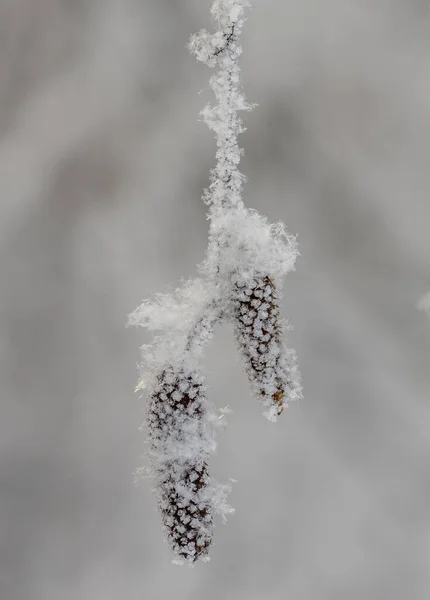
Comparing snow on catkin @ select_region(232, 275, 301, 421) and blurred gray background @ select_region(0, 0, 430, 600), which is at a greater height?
blurred gray background @ select_region(0, 0, 430, 600)

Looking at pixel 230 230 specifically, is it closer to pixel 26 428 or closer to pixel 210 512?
pixel 210 512

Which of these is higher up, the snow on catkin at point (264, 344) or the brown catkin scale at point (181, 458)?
the snow on catkin at point (264, 344)

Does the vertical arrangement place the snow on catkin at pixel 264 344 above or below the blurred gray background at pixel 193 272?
below

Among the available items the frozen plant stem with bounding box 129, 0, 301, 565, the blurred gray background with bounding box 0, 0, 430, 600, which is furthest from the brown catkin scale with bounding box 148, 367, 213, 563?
the blurred gray background with bounding box 0, 0, 430, 600

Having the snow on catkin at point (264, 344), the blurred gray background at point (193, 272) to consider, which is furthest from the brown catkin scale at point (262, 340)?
the blurred gray background at point (193, 272)

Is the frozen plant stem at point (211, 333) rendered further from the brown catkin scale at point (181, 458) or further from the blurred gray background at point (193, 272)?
the blurred gray background at point (193, 272)

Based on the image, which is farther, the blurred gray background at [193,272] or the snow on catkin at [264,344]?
the blurred gray background at [193,272]

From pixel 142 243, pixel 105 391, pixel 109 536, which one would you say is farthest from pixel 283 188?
pixel 109 536

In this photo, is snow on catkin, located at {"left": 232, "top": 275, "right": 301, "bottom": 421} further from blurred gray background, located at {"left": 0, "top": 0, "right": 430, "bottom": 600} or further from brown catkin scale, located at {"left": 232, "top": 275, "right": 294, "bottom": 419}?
blurred gray background, located at {"left": 0, "top": 0, "right": 430, "bottom": 600}

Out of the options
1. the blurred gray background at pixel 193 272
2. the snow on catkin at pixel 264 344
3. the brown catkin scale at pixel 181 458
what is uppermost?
the blurred gray background at pixel 193 272
